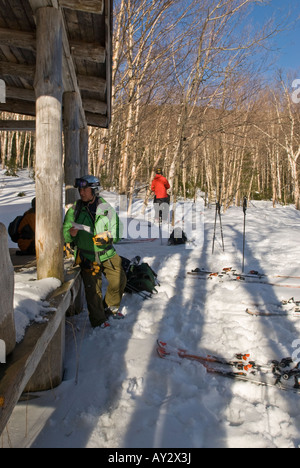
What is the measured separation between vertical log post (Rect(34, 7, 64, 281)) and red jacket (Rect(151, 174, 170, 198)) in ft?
25.4

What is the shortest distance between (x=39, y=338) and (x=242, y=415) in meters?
1.75

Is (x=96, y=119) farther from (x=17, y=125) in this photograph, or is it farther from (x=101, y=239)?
(x=101, y=239)

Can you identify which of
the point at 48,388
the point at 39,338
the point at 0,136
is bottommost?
the point at 48,388

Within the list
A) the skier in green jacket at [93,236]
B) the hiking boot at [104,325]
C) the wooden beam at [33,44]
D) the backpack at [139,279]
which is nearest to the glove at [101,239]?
the skier in green jacket at [93,236]

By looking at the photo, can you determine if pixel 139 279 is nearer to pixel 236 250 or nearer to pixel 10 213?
pixel 236 250

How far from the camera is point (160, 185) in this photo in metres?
10.8

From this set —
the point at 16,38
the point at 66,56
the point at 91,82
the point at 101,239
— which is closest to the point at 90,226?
the point at 101,239

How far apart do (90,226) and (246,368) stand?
2.38 metres

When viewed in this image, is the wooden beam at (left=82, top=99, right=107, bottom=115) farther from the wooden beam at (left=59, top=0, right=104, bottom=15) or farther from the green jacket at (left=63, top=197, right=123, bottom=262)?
the wooden beam at (left=59, top=0, right=104, bottom=15)

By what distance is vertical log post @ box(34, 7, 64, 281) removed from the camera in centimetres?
294

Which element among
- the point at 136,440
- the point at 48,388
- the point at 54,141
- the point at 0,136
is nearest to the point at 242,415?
the point at 136,440

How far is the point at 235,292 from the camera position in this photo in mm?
5352

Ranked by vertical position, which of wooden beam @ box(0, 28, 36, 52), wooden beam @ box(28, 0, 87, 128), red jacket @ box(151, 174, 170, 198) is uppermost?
wooden beam @ box(0, 28, 36, 52)

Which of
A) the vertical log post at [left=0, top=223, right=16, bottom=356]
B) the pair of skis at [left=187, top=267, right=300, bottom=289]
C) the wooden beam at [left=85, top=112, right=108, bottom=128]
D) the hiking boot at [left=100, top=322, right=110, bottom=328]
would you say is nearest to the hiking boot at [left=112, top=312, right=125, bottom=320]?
the hiking boot at [left=100, top=322, right=110, bottom=328]
